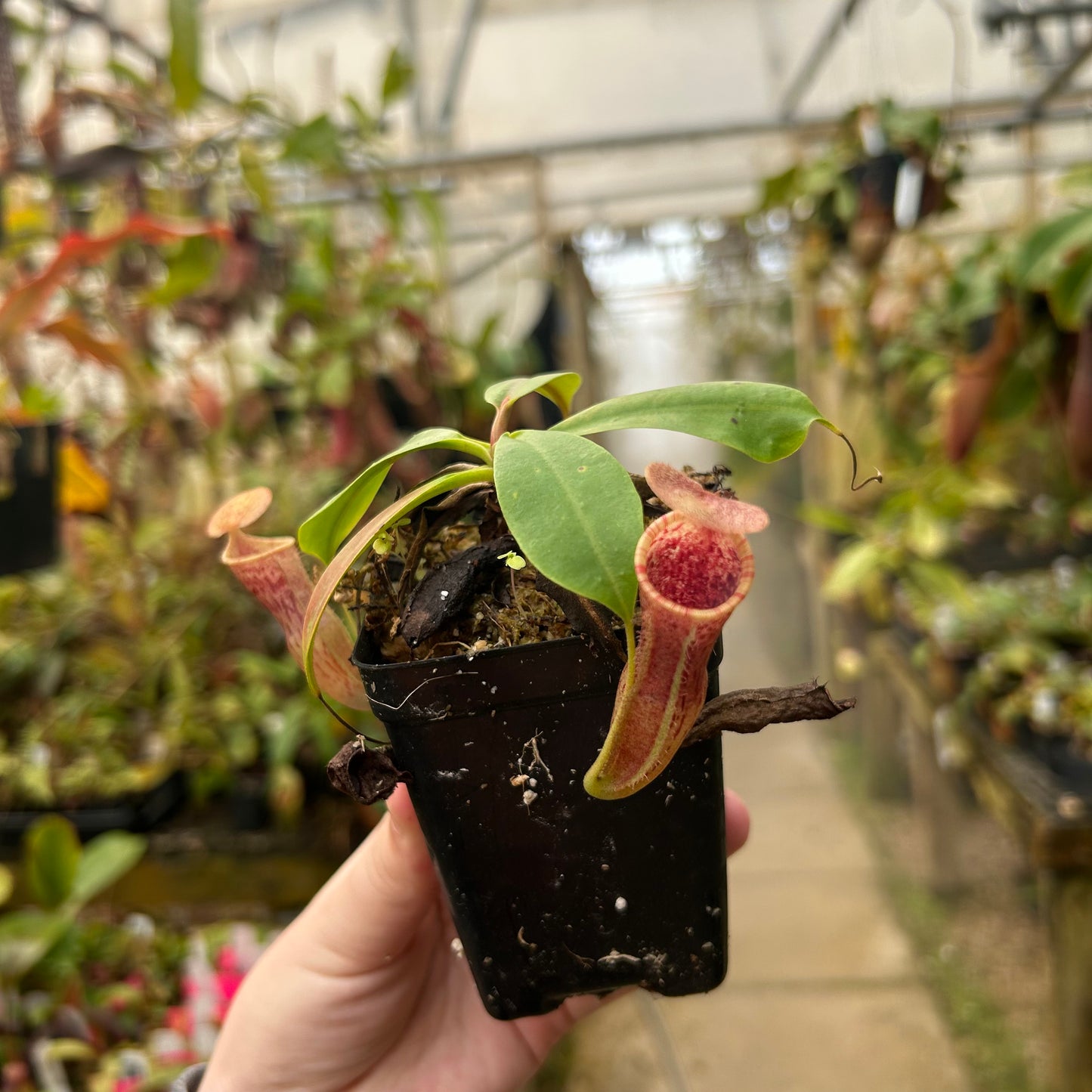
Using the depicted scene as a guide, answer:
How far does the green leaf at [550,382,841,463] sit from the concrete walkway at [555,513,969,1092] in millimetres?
1723

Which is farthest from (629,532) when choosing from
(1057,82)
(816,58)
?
(816,58)

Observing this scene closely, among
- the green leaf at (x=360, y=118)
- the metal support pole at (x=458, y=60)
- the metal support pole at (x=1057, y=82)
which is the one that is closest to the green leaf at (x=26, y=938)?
the green leaf at (x=360, y=118)

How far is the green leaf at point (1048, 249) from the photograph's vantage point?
3.91 ft

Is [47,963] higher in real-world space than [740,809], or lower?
lower

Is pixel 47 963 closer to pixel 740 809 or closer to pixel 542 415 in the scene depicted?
pixel 740 809

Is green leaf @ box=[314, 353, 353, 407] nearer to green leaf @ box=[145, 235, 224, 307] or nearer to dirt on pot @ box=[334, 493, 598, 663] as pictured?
green leaf @ box=[145, 235, 224, 307]

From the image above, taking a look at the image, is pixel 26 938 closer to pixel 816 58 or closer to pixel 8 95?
pixel 8 95

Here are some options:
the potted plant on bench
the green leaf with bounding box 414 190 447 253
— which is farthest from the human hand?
the green leaf with bounding box 414 190 447 253

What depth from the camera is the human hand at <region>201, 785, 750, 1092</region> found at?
1.96 feet

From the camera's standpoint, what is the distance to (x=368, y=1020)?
639 millimetres

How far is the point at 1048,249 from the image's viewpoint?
1.21 meters

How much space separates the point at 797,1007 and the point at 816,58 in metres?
2.34

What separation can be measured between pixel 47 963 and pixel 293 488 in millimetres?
1089

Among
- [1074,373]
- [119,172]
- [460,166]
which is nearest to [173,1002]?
[119,172]
